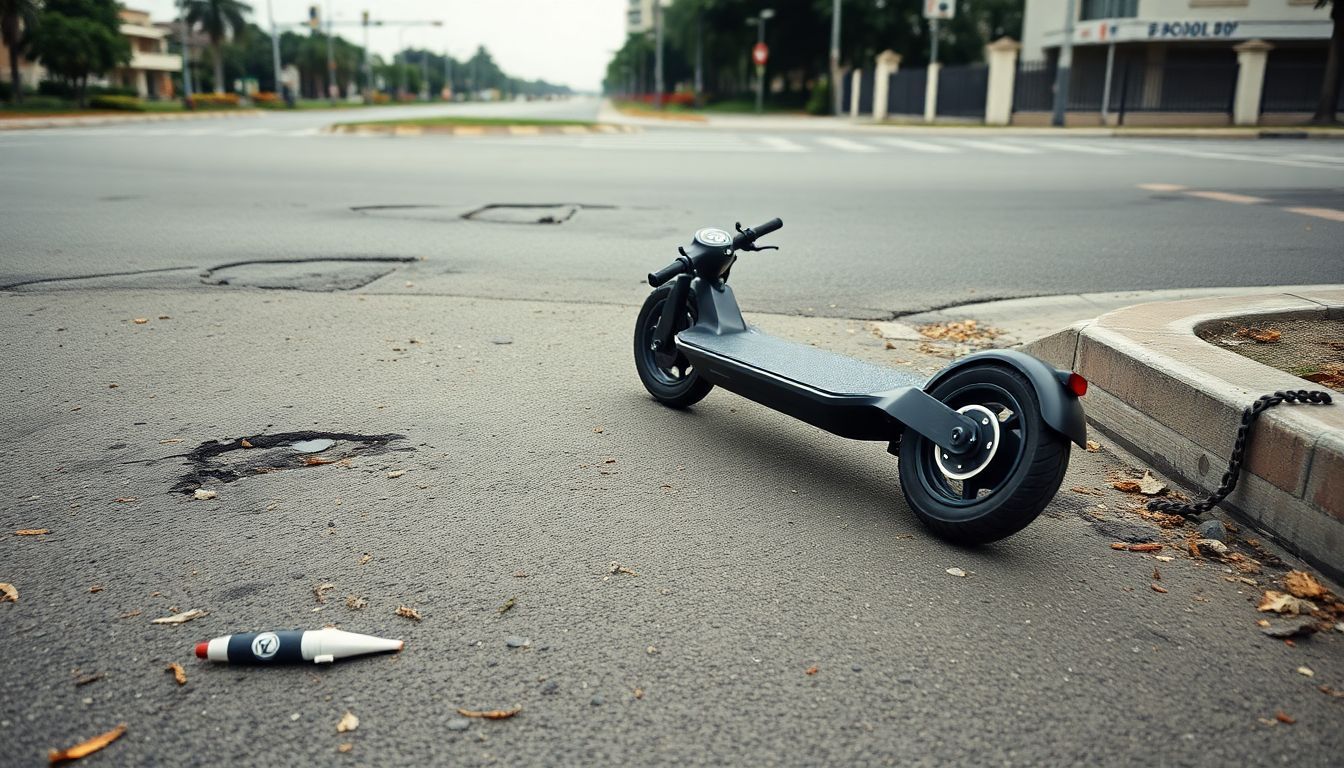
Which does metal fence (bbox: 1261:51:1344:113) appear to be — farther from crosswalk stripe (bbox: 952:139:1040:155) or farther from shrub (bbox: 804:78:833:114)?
shrub (bbox: 804:78:833:114)

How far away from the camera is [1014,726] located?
87.7 inches

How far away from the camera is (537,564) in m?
2.97

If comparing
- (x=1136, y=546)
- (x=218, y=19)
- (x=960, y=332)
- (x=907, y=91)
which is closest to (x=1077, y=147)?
(x=960, y=332)

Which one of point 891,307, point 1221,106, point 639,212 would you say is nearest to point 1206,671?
point 891,307

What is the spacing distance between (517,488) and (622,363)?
1.92 m

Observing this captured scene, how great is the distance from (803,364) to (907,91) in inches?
1681

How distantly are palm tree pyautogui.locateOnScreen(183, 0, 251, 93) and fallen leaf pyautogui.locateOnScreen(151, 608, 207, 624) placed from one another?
92.3 metres

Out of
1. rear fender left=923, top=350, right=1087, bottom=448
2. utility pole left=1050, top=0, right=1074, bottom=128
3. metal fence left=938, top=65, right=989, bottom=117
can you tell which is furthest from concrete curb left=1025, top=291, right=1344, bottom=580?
metal fence left=938, top=65, right=989, bottom=117

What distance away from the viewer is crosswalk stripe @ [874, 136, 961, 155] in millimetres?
21328

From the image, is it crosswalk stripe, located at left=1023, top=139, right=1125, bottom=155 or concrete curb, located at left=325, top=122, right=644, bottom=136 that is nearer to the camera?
crosswalk stripe, located at left=1023, top=139, right=1125, bottom=155

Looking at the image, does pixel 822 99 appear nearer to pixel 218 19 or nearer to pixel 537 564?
pixel 537 564

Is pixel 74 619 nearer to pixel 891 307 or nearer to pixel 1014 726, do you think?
pixel 1014 726

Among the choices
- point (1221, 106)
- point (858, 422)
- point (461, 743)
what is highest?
point (1221, 106)

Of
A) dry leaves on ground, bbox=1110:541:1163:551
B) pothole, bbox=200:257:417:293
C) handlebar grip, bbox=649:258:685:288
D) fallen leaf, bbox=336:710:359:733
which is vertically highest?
handlebar grip, bbox=649:258:685:288
